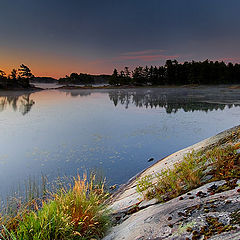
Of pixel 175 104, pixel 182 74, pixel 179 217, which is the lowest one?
pixel 179 217

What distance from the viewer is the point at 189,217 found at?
3330mm

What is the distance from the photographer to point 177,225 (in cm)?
325

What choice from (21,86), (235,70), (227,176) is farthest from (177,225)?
(235,70)

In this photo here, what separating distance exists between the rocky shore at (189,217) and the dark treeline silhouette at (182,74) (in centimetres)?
10774

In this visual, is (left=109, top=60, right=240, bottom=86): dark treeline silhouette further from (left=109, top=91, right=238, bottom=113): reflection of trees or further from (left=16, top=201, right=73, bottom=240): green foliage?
(left=16, top=201, right=73, bottom=240): green foliage

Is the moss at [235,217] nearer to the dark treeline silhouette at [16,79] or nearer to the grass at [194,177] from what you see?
the grass at [194,177]

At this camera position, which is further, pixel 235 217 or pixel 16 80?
pixel 16 80

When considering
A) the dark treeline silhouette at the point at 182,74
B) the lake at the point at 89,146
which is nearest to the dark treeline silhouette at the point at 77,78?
the dark treeline silhouette at the point at 182,74

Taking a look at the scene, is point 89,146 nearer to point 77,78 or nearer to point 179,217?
point 179,217

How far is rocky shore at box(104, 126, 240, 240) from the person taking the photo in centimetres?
289

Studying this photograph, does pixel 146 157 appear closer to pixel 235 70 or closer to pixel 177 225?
pixel 177 225

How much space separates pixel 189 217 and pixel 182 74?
116 metres

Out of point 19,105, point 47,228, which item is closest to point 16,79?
point 19,105

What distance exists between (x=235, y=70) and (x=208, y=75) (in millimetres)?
16083
